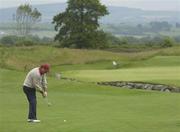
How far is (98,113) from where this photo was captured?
19.6m

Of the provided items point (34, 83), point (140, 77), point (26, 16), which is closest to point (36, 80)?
point (34, 83)

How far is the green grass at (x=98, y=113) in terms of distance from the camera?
15.1 metres

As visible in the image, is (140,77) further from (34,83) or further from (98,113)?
(34,83)

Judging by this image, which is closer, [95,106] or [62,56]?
[95,106]

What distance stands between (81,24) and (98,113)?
70.2 metres

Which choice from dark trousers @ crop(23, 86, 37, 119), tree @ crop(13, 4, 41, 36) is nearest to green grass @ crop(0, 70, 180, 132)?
dark trousers @ crop(23, 86, 37, 119)

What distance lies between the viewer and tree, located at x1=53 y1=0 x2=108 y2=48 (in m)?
87.6

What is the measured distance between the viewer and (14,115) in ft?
61.6

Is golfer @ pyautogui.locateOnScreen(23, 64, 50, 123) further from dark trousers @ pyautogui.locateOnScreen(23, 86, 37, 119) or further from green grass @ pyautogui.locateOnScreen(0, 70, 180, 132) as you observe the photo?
green grass @ pyautogui.locateOnScreen(0, 70, 180, 132)

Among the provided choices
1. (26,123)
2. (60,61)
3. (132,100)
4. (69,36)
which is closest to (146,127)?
(26,123)

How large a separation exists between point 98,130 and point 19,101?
1082 centimetres

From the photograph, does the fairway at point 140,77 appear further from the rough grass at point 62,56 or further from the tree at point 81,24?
the tree at point 81,24

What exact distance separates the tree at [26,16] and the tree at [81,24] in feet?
137

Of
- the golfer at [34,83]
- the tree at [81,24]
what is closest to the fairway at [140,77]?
the golfer at [34,83]
